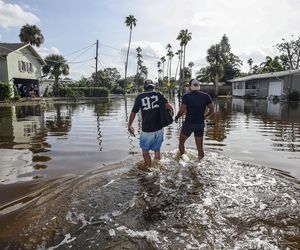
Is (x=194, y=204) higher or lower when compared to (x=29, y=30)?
lower

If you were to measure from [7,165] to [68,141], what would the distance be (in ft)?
10.6

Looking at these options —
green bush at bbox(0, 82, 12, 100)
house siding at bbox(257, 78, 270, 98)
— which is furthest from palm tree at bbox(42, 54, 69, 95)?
house siding at bbox(257, 78, 270, 98)

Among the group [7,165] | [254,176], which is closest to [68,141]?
[7,165]

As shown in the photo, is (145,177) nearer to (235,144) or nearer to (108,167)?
(108,167)

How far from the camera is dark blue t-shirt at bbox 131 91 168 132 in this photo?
6.30m

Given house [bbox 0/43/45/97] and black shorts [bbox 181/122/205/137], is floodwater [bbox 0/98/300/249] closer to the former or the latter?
black shorts [bbox 181/122/205/137]

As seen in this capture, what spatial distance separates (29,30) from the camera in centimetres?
4778

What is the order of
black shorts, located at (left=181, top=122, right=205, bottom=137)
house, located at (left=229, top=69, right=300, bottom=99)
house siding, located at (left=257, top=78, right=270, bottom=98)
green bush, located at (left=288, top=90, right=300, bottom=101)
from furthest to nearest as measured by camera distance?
house siding, located at (left=257, top=78, right=270, bottom=98)
house, located at (left=229, top=69, right=300, bottom=99)
green bush, located at (left=288, top=90, right=300, bottom=101)
black shorts, located at (left=181, top=122, right=205, bottom=137)

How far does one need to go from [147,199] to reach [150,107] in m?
2.13

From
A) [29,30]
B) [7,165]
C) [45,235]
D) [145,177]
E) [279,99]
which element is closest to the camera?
[45,235]

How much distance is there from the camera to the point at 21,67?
38531mm

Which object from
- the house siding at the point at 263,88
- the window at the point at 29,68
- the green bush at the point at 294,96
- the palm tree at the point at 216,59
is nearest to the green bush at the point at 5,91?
the window at the point at 29,68

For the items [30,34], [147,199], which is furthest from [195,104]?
[30,34]

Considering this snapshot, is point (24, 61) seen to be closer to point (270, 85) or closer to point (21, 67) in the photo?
point (21, 67)
